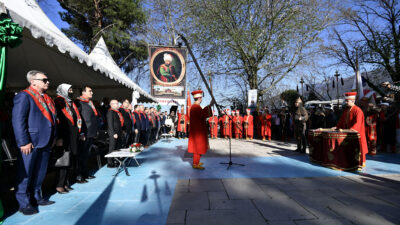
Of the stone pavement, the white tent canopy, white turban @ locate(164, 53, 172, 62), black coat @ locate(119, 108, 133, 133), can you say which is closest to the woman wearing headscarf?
the white tent canopy

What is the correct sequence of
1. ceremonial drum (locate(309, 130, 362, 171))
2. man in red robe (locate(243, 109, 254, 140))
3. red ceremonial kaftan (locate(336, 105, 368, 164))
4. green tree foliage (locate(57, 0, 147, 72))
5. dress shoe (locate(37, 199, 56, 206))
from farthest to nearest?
green tree foliage (locate(57, 0, 147, 72)) < man in red robe (locate(243, 109, 254, 140)) < red ceremonial kaftan (locate(336, 105, 368, 164)) < ceremonial drum (locate(309, 130, 362, 171)) < dress shoe (locate(37, 199, 56, 206))

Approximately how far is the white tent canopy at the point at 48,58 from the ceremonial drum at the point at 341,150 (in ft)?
19.8

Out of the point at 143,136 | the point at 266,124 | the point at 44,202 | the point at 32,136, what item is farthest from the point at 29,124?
the point at 266,124

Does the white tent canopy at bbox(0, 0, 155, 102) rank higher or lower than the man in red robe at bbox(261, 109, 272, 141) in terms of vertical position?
higher

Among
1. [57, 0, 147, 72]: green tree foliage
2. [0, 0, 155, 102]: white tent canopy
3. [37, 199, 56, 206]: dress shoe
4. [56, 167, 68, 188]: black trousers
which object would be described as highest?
[57, 0, 147, 72]: green tree foliage

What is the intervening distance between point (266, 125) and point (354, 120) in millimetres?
7126

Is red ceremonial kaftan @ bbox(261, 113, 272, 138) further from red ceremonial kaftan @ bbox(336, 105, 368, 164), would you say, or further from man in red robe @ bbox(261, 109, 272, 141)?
red ceremonial kaftan @ bbox(336, 105, 368, 164)

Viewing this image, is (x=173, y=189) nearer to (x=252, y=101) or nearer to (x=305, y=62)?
(x=252, y=101)

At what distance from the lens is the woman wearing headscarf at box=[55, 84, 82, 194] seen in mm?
3439

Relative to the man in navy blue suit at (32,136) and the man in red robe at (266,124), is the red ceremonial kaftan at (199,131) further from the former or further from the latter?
the man in red robe at (266,124)

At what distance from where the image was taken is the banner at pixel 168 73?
11.9 metres

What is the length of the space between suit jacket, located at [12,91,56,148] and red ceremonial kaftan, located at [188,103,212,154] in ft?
9.85

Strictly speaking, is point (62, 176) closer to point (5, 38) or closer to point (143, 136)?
point (5, 38)

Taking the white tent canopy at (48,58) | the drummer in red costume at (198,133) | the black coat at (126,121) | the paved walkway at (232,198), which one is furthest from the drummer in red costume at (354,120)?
the white tent canopy at (48,58)
